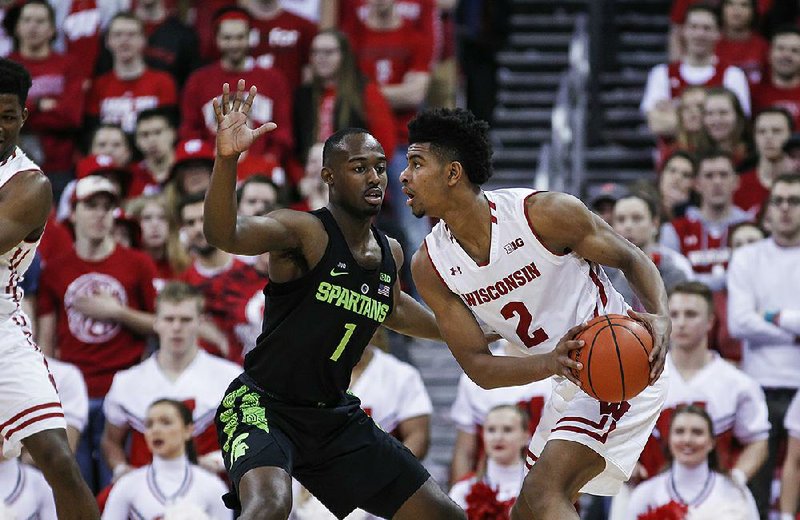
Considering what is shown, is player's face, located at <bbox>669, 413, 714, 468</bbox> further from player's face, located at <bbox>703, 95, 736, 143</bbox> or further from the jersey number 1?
player's face, located at <bbox>703, 95, 736, 143</bbox>

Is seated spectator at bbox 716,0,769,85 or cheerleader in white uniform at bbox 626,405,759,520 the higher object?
seated spectator at bbox 716,0,769,85

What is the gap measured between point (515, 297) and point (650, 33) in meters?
7.85

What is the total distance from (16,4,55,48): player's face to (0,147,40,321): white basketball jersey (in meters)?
5.07

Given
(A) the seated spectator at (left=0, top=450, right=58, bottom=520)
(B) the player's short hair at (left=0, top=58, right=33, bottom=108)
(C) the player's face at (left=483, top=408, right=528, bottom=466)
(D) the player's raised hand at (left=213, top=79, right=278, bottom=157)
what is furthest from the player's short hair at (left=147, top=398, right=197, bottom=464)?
(D) the player's raised hand at (left=213, top=79, right=278, bottom=157)

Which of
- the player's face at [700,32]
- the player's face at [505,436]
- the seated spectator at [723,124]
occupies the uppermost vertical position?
the player's face at [700,32]

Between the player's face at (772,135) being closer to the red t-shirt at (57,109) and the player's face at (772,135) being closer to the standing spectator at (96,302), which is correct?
the standing spectator at (96,302)

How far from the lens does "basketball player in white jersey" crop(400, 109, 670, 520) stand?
19.2 ft

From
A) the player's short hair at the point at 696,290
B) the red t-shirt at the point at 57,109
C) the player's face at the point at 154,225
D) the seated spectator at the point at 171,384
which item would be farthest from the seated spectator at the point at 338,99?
the player's short hair at the point at 696,290

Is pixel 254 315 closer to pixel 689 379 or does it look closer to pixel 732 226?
pixel 689 379

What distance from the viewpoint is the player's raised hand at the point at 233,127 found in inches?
217

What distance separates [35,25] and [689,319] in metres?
5.74

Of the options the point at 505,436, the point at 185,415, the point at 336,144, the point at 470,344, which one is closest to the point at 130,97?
the point at 185,415

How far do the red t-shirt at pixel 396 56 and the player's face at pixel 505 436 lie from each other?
3.54 m

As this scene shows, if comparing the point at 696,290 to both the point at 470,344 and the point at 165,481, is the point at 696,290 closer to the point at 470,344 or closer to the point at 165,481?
the point at 470,344
